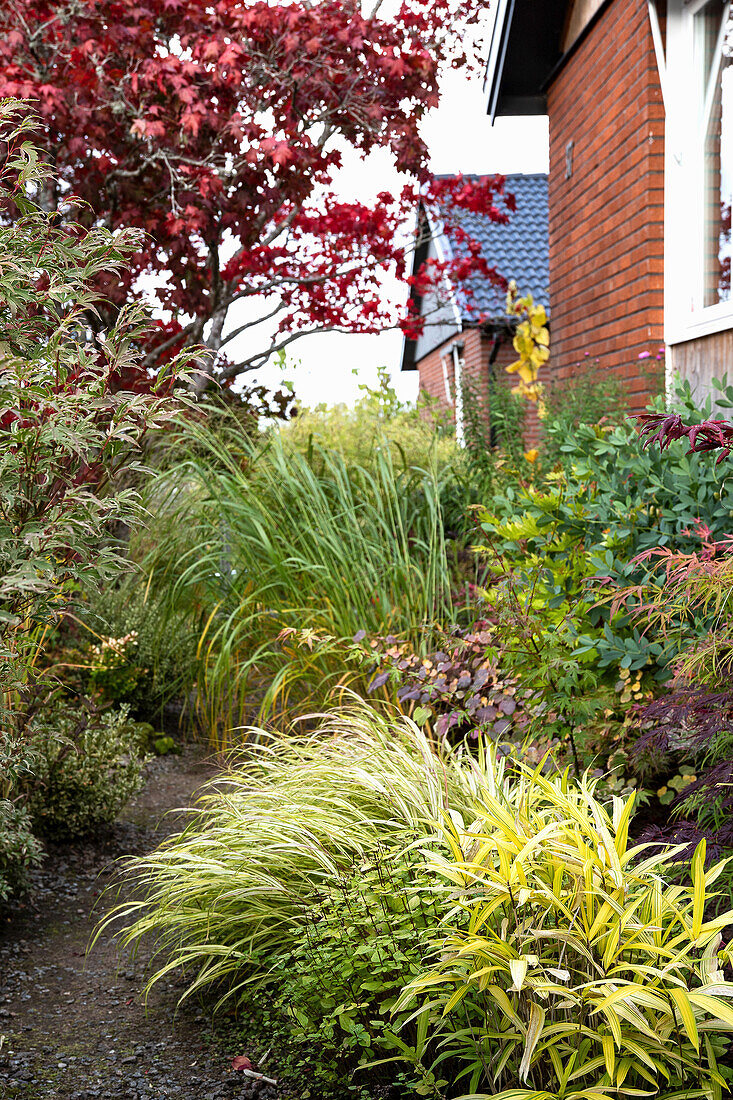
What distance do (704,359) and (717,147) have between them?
117 centimetres

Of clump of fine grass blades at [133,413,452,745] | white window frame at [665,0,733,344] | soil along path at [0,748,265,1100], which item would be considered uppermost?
white window frame at [665,0,733,344]

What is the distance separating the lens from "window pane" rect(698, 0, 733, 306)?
5188 millimetres

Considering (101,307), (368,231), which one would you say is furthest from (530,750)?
(368,231)

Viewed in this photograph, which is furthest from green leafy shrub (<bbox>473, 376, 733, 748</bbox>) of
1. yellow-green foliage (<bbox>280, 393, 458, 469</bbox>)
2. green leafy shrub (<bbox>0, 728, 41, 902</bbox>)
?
yellow-green foliage (<bbox>280, 393, 458, 469</bbox>)

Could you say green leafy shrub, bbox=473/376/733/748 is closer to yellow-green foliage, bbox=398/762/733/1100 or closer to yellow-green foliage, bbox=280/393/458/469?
yellow-green foliage, bbox=398/762/733/1100

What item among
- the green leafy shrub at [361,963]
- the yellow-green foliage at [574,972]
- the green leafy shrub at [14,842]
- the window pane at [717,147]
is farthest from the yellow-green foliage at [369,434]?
the yellow-green foliage at [574,972]

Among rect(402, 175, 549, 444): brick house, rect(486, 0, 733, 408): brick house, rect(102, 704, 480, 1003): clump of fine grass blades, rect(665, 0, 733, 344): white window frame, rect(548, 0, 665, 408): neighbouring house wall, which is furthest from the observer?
rect(402, 175, 549, 444): brick house

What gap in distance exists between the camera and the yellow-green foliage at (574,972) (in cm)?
171

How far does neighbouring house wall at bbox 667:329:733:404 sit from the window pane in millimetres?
261

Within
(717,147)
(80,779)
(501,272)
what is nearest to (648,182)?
(717,147)

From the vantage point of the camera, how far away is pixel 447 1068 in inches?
87.1

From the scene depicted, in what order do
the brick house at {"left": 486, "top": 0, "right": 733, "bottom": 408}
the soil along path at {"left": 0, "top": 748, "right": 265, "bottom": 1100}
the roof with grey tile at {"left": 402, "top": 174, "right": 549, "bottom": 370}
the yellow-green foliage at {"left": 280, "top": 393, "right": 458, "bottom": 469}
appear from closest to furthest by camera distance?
the soil along path at {"left": 0, "top": 748, "right": 265, "bottom": 1100}
the brick house at {"left": 486, "top": 0, "right": 733, "bottom": 408}
the yellow-green foliage at {"left": 280, "top": 393, "right": 458, "bottom": 469}
the roof with grey tile at {"left": 402, "top": 174, "right": 549, "bottom": 370}

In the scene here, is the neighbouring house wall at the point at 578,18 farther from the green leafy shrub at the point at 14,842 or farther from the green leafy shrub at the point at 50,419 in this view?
the green leafy shrub at the point at 14,842

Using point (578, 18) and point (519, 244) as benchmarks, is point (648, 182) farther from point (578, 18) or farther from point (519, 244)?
point (519, 244)
